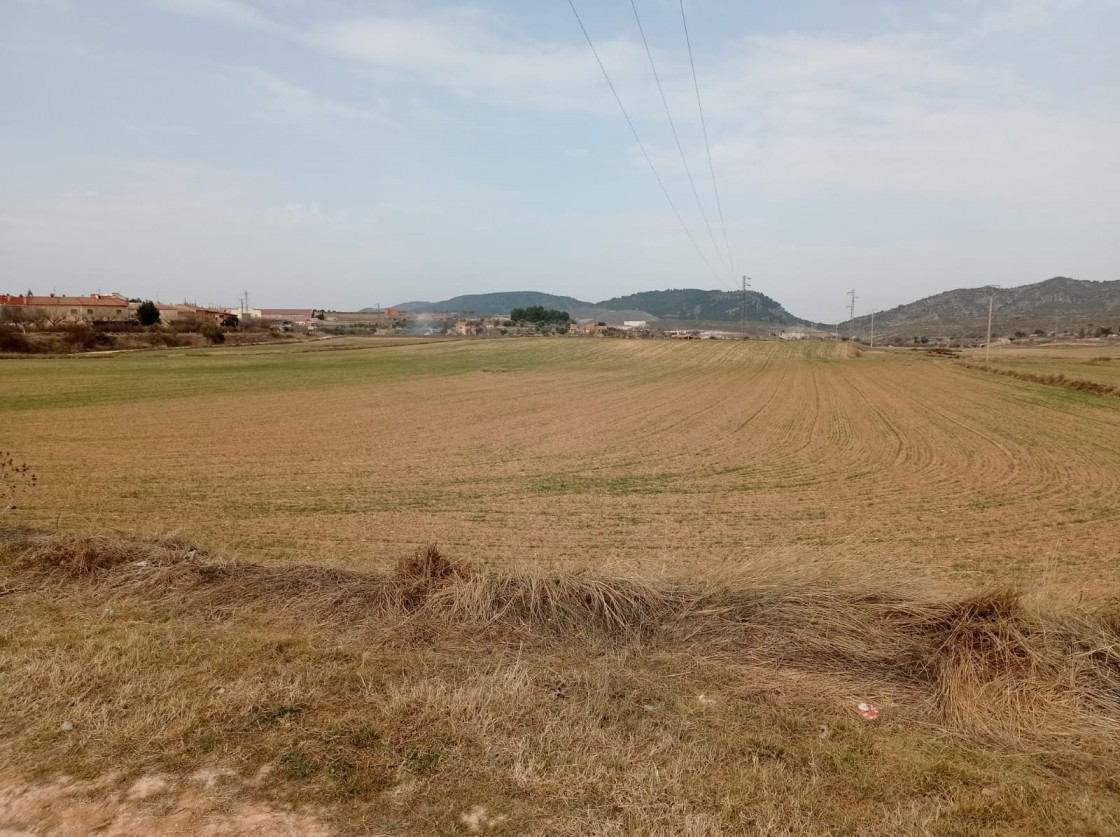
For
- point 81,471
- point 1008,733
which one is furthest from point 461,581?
point 81,471

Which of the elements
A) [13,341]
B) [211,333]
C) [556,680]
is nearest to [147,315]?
[211,333]

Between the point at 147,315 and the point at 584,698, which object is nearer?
the point at 584,698

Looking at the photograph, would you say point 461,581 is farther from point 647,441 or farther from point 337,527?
point 647,441

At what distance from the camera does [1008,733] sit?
13.6 ft

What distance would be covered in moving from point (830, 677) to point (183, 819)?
3912 millimetres

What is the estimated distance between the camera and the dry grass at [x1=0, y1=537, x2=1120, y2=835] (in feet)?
11.4

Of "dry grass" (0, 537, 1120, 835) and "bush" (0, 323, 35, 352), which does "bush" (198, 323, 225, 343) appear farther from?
"dry grass" (0, 537, 1120, 835)

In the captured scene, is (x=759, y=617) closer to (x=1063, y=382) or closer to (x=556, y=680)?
(x=556, y=680)

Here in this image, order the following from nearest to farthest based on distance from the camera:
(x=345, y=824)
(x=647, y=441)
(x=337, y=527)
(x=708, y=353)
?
(x=345, y=824), (x=337, y=527), (x=647, y=441), (x=708, y=353)

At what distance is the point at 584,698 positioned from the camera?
14.8ft

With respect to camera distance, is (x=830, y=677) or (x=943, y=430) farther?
(x=943, y=430)

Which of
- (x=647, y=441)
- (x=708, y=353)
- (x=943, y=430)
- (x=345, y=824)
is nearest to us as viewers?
(x=345, y=824)

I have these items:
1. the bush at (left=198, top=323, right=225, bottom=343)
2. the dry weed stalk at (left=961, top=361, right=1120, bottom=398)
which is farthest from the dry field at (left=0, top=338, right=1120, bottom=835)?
the bush at (left=198, top=323, right=225, bottom=343)

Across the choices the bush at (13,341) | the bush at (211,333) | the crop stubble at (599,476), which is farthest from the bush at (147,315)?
the crop stubble at (599,476)
